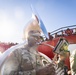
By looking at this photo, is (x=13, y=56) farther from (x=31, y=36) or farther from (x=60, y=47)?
(x=60, y=47)

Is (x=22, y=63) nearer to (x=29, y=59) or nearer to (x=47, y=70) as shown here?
(x=29, y=59)

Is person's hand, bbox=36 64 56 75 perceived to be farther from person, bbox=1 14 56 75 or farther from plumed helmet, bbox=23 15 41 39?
plumed helmet, bbox=23 15 41 39

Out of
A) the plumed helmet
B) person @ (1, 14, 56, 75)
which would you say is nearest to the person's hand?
person @ (1, 14, 56, 75)

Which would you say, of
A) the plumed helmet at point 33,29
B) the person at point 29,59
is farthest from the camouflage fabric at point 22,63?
the plumed helmet at point 33,29

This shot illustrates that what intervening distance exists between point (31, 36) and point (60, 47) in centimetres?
42

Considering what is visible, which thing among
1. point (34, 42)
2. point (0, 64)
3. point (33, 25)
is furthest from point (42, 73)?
point (0, 64)

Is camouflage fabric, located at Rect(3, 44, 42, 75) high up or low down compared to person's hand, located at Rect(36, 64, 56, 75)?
up

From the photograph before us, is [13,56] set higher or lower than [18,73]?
higher

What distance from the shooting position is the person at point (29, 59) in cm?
228

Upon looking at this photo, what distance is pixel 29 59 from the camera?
7.83 ft

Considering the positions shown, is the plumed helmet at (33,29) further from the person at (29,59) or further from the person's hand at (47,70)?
the person's hand at (47,70)

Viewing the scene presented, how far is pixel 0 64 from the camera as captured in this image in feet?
9.37

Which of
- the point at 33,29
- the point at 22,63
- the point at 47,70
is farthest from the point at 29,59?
the point at 33,29

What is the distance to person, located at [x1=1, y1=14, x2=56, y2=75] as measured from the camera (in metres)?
2.28
